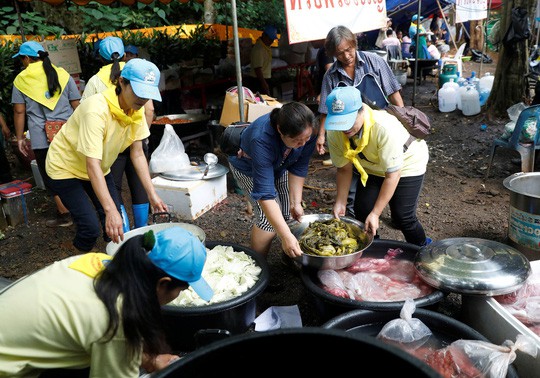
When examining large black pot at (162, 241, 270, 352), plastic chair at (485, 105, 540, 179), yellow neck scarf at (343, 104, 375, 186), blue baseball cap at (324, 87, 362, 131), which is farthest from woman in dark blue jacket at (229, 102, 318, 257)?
plastic chair at (485, 105, 540, 179)

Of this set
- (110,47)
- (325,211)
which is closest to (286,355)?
(325,211)

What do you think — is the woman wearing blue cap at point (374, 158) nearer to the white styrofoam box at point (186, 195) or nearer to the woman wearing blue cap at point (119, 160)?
the woman wearing blue cap at point (119, 160)

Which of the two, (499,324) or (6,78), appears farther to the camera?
(6,78)

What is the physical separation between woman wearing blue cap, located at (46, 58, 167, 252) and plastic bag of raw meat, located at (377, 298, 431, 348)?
5.54ft

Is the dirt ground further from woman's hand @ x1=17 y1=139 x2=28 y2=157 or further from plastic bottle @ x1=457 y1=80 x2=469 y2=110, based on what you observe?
plastic bottle @ x1=457 y1=80 x2=469 y2=110

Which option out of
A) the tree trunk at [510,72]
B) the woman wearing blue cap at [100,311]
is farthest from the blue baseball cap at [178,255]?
the tree trunk at [510,72]

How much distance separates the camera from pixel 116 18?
11.4 m

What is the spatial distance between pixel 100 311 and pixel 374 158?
6.72 ft

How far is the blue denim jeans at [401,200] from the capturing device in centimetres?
317

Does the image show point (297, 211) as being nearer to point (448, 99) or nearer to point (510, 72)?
point (510, 72)

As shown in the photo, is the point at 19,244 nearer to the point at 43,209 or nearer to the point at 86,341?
the point at 43,209

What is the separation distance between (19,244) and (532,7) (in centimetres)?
802

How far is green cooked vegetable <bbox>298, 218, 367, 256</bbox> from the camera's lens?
284cm

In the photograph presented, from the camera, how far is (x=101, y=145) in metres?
2.89
